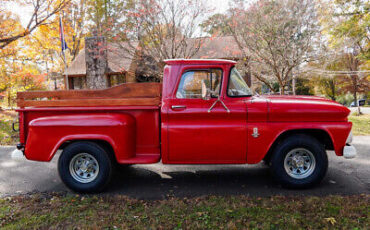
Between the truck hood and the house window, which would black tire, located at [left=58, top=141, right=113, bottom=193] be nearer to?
the truck hood

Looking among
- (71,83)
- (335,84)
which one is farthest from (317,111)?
(335,84)

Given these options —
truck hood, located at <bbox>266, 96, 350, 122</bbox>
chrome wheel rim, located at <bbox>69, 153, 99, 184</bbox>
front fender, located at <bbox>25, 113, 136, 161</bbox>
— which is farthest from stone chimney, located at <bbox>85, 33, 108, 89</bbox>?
truck hood, located at <bbox>266, 96, 350, 122</bbox>

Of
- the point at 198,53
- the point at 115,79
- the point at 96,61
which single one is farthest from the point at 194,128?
the point at 115,79

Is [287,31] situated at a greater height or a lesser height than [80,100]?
greater

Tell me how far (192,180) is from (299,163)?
1.88 meters

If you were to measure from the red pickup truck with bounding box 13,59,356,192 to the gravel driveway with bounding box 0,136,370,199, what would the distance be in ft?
1.42

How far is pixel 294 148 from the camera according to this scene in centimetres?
423

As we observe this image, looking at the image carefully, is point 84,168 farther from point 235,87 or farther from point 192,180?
point 235,87

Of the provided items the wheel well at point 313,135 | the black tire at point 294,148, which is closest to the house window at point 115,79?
the wheel well at point 313,135

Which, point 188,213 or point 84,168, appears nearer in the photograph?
point 188,213

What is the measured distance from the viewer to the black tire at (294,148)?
418 centimetres

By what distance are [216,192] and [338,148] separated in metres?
2.08

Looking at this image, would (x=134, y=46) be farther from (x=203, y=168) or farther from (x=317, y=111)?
(x=317, y=111)

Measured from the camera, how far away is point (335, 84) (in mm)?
27922
